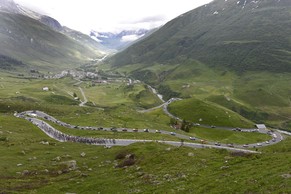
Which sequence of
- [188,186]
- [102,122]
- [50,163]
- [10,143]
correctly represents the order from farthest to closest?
[102,122] → [10,143] → [50,163] → [188,186]

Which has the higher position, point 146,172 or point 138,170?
point 146,172

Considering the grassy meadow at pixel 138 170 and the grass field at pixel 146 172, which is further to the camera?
the grassy meadow at pixel 138 170

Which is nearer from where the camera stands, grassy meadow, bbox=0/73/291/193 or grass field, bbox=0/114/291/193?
grass field, bbox=0/114/291/193

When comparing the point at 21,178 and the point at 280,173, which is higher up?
the point at 280,173

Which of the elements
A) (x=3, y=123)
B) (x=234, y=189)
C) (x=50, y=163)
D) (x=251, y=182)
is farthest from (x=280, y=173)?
(x=3, y=123)

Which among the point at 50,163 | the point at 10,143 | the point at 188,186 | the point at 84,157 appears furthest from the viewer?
the point at 10,143

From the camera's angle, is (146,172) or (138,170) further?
(138,170)

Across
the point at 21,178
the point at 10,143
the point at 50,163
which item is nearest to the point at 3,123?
the point at 10,143

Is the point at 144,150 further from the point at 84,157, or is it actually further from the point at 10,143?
the point at 10,143

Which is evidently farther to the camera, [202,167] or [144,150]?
[144,150]

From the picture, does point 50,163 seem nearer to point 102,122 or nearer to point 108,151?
point 108,151
